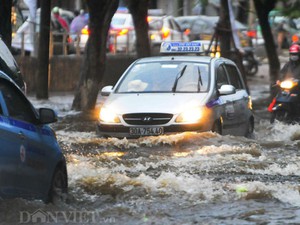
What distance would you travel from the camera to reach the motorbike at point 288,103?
13906 mm

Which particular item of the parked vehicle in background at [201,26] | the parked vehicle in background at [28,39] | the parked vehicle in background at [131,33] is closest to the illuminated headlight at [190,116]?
the parked vehicle in background at [28,39]

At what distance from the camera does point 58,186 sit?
7.30 metres

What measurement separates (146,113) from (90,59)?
21.4 ft

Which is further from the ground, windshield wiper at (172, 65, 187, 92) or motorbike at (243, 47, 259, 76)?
windshield wiper at (172, 65, 187, 92)

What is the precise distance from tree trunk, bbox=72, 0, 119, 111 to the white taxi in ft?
12.7

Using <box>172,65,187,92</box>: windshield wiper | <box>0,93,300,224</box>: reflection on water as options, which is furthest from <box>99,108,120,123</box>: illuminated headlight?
<box>172,65,187,92</box>: windshield wiper

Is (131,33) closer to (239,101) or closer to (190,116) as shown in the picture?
(239,101)

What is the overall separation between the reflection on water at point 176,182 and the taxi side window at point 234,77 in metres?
1.76

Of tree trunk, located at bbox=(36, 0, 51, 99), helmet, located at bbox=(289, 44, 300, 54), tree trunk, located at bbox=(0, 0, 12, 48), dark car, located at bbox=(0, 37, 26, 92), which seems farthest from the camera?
tree trunk, located at bbox=(36, 0, 51, 99)

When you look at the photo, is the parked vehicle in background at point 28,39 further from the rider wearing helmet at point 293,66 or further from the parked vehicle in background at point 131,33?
the rider wearing helmet at point 293,66

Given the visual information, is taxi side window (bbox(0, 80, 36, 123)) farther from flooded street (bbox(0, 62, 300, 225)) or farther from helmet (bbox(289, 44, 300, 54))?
helmet (bbox(289, 44, 300, 54))

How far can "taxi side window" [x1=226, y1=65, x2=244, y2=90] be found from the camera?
43.9 feet

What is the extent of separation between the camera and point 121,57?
2488 centimetres

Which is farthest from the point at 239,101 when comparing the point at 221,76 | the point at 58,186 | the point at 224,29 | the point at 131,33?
the point at 131,33
